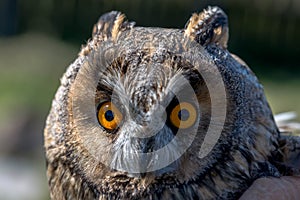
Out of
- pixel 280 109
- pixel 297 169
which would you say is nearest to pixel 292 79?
pixel 280 109

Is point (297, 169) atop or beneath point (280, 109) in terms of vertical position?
atop

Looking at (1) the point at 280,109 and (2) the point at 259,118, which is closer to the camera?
(2) the point at 259,118

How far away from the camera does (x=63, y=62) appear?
27.3 feet

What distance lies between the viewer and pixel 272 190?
89.0 inches

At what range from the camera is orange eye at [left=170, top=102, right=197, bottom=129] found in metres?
2.05

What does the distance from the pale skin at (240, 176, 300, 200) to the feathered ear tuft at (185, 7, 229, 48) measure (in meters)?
0.47

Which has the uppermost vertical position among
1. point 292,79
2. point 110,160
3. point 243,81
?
point 243,81

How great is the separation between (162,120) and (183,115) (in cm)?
7

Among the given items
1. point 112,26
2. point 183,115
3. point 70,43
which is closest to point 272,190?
point 183,115

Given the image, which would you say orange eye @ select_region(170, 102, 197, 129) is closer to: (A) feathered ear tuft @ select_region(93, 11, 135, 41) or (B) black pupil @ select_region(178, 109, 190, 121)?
(B) black pupil @ select_region(178, 109, 190, 121)

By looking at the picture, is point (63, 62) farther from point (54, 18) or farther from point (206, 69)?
point (206, 69)

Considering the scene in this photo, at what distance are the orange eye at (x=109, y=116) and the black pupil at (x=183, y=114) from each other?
17 centimetres

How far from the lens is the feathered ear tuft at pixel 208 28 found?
227cm

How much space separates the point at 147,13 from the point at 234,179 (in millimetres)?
7755
